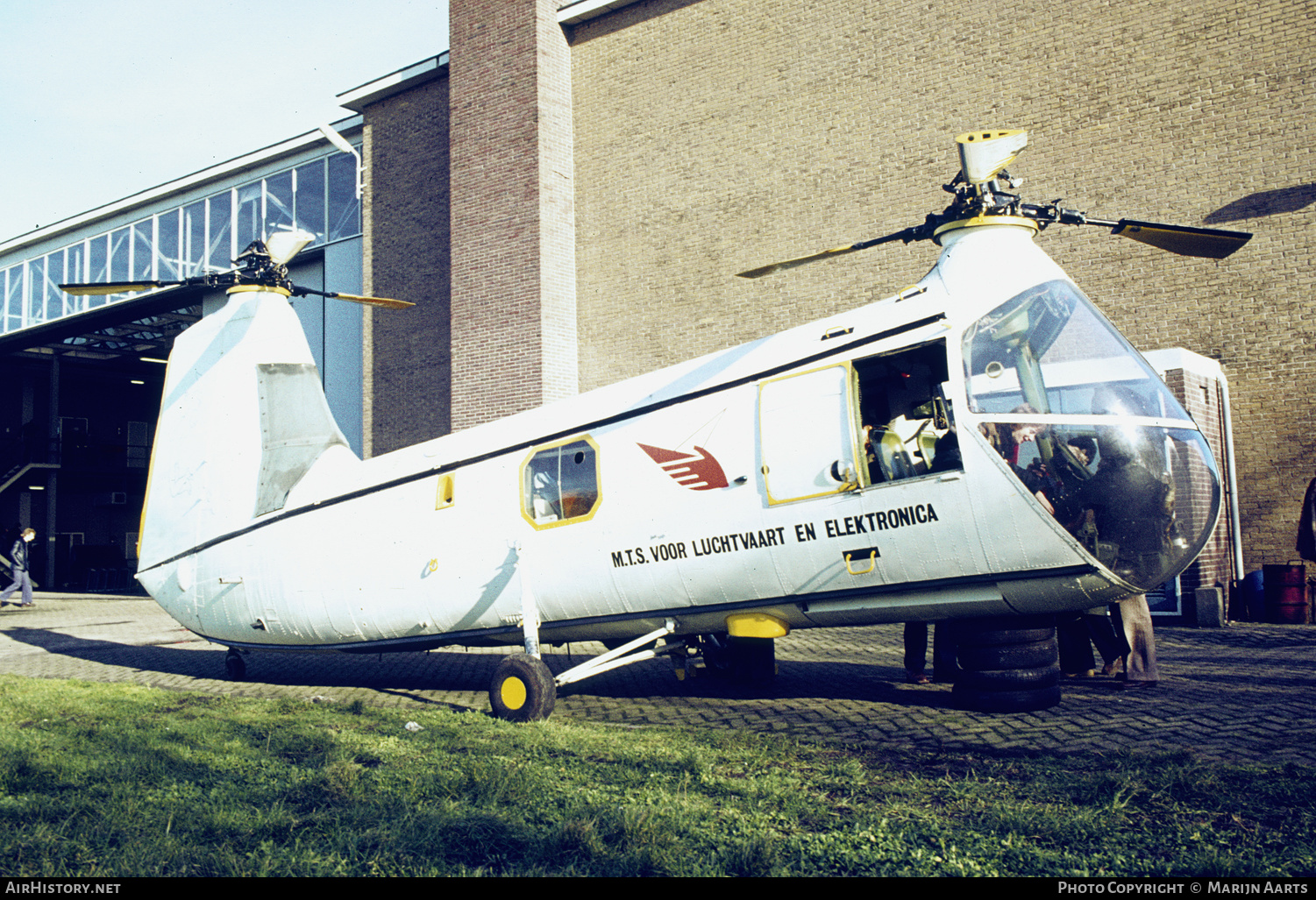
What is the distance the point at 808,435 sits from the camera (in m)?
6.68

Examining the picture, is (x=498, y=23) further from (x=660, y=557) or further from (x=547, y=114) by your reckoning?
(x=660, y=557)

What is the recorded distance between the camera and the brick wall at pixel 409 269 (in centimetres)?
2089

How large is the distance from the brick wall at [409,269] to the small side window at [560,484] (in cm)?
1270

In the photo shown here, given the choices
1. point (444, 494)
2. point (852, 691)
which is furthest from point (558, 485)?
point (852, 691)

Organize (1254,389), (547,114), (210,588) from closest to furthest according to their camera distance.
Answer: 1. (210,588)
2. (1254,389)
3. (547,114)

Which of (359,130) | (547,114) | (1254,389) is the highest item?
(359,130)

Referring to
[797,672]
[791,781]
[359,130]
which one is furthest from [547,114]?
[791,781]

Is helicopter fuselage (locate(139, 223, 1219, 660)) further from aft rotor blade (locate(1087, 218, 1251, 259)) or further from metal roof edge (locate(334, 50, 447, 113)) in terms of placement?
metal roof edge (locate(334, 50, 447, 113))

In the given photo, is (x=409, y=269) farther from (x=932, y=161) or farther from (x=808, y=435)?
(x=808, y=435)

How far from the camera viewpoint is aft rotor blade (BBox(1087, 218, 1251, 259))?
6.76 m

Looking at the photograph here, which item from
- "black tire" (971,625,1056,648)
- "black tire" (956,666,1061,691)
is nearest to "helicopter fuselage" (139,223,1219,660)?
"black tire" (971,625,1056,648)

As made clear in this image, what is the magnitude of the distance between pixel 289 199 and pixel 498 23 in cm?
810

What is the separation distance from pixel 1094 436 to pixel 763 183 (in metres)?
12.4

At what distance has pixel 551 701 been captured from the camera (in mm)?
7426
